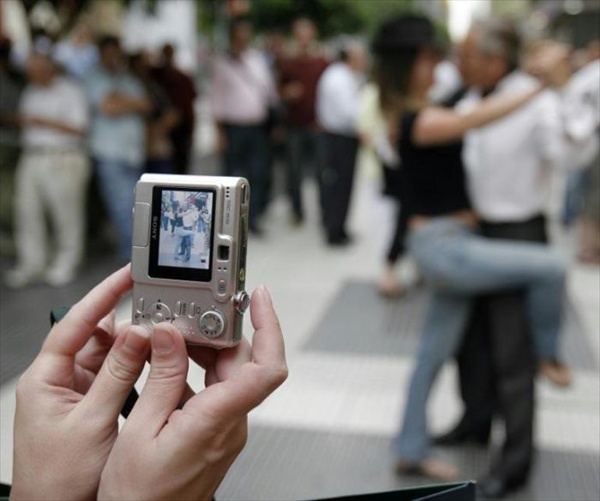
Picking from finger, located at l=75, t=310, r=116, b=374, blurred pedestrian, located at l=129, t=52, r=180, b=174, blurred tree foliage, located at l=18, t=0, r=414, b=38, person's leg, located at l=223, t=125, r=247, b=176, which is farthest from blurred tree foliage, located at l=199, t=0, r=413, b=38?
finger, located at l=75, t=310, r=116, b=374

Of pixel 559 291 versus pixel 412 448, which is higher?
pixel 559 291

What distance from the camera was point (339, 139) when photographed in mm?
7301

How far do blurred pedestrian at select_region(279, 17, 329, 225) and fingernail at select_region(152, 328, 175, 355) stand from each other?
7.19m

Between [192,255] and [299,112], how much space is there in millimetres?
7492

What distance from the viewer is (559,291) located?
2.74 m

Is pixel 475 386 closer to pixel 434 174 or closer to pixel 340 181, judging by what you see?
pixel 434 174

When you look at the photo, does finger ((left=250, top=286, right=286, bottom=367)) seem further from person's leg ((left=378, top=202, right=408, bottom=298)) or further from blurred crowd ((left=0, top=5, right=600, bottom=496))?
person's leg ((left=378, top=202, right=408, bottom=298))

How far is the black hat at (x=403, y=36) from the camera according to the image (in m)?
3.18

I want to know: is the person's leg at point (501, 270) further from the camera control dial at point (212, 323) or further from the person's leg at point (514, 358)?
the camera control dial at point (212, 323)

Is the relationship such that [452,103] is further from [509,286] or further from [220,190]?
[220,190]

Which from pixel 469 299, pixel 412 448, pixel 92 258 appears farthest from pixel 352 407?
pixel 92 258

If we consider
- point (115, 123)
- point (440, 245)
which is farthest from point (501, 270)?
point (115, 123)

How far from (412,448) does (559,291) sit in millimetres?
723

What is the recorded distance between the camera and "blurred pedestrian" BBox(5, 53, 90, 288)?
527cm
